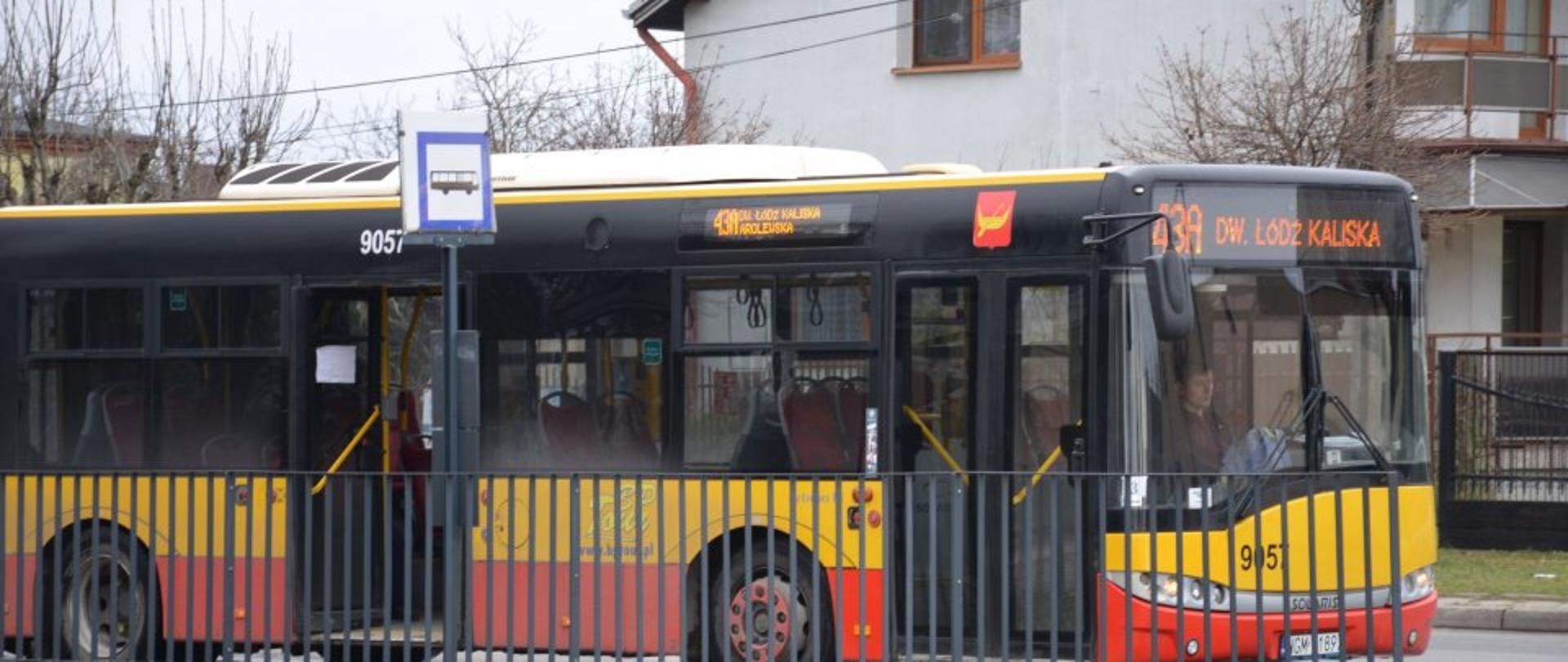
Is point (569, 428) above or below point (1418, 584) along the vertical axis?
above

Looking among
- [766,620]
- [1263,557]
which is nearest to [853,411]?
[766,620]

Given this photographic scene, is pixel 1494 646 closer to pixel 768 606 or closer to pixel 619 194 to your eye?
pixel 619 194

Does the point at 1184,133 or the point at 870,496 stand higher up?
the point at 1184,133

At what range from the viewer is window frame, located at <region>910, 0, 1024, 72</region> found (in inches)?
1070

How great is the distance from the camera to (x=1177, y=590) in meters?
8.14

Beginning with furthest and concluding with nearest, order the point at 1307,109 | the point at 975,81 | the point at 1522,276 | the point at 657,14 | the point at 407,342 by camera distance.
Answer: the point at 657,14 < the point at 975,81 < the point at 1522,276 < the point at 1307,109 < the point at 407,342

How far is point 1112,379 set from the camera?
11.1 metres

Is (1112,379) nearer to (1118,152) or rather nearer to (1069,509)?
(1069,509)

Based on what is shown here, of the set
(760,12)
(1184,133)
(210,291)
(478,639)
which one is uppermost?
(760,12)

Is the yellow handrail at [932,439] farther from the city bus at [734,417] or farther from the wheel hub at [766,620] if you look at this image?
the wheel hub at [766,620]

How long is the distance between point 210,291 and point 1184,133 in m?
11.3

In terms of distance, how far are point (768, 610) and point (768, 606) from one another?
0.09 metres

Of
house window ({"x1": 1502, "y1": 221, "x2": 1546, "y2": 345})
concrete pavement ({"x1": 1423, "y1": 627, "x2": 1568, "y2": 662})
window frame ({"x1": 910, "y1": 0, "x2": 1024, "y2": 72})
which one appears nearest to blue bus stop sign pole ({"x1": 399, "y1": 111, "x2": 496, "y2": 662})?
concrete pavement ({"x1": 1423, "y1": 627, "x2": 1568, "y2": 662})

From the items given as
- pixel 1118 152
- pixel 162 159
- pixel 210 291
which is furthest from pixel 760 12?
pixel 210 291
